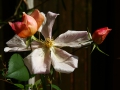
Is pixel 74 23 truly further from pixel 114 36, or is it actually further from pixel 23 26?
pixel 23 26

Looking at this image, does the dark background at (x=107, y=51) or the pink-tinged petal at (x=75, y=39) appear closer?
the pink-tinged petal at (x=75, y=39)

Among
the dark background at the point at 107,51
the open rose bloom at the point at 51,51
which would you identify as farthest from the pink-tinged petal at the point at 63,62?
the dark background at the point at 107,51

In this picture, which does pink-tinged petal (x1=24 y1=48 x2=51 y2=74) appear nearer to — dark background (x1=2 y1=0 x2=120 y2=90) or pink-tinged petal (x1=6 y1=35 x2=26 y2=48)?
pink-tinged petal (x1=6 y1=35 x2=26 y2=48)

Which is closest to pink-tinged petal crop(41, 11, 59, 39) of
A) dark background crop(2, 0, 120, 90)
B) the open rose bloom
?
the open rose bloom

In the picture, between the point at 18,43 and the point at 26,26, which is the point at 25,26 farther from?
the point at 18,43

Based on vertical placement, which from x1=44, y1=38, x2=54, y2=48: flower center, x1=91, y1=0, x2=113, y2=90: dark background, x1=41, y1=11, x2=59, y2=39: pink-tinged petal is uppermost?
x1=41, y1=11, x2=59, y2=39: pink-tinged petal

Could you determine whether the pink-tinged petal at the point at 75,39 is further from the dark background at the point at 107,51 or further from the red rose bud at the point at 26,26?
the dark background at the point at 107,51
